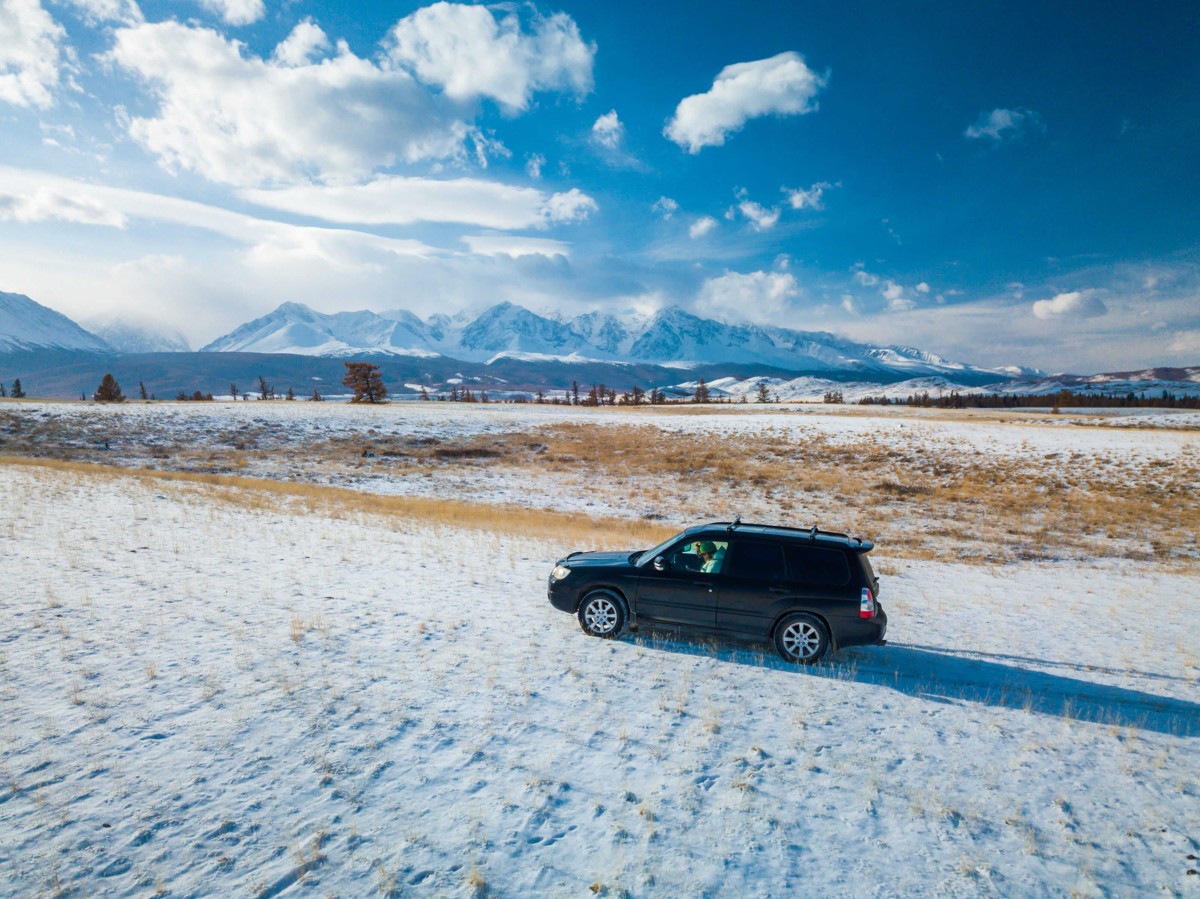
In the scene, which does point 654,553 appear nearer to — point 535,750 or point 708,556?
point 708,556

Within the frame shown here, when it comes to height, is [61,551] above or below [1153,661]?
above

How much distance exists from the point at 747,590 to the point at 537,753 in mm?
4208

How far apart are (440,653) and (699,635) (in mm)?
3968

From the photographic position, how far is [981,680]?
28.2 ft

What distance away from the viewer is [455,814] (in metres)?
4.90

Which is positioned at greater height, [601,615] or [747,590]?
[747,590]

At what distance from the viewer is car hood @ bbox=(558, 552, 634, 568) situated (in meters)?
9.61

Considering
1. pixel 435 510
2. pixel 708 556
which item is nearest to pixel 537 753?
pixel 708 556

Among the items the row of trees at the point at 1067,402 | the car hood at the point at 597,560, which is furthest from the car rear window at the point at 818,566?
the row of trees at the point at 1067,402

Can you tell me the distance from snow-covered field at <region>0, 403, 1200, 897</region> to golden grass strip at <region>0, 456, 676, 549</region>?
8.44m

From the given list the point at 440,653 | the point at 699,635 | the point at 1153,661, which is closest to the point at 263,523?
the point at 440,653

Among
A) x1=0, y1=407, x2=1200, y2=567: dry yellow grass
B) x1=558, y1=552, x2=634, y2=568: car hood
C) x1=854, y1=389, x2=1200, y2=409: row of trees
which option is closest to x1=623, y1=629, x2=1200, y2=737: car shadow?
x1=558, y1=552, x2=634, y2=568: car hood

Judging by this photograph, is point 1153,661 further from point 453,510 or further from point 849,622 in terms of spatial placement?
point 453,510

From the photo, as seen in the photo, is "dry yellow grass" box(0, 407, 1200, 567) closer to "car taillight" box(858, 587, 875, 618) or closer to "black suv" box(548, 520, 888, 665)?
"black suv" box(548, 520, 888, 665)
